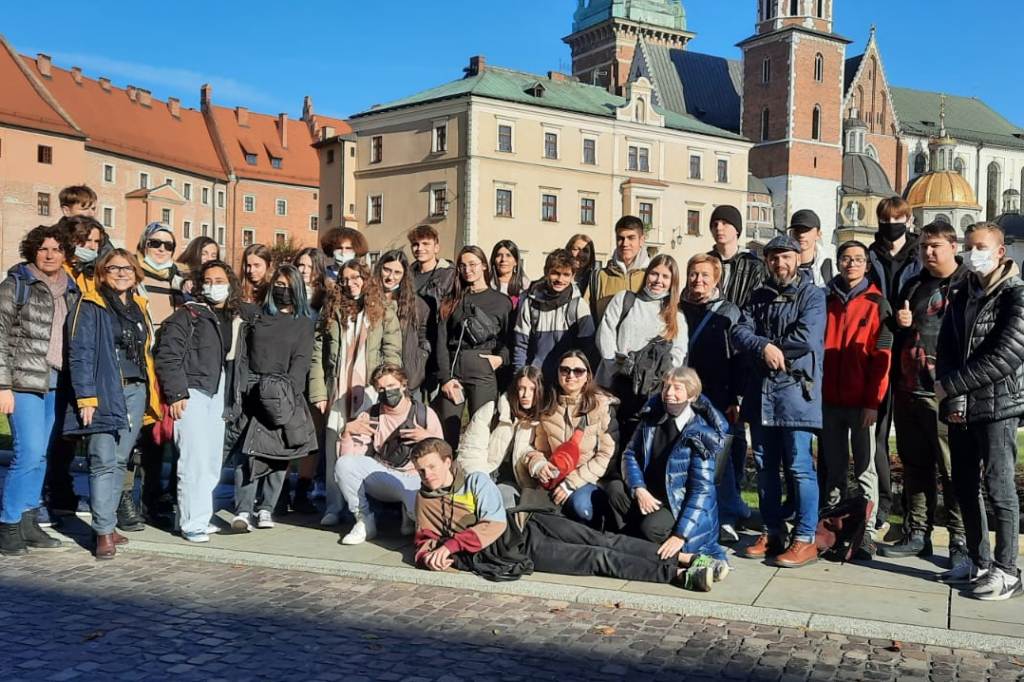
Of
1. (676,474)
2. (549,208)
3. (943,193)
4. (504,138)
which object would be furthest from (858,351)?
(943,193)

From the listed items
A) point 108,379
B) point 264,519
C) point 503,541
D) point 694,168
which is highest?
point 694,168

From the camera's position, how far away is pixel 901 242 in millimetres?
7855

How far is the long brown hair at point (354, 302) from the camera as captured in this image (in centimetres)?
829

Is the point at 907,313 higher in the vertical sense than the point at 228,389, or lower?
higher

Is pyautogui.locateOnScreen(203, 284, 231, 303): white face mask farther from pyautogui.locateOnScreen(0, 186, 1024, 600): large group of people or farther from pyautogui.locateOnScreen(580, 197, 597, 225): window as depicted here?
pyautogui.locateOnScreen(580, 197, 597, 225): window

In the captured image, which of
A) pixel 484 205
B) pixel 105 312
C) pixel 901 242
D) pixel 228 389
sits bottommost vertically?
pixel 228 389

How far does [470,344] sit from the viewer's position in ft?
27.7

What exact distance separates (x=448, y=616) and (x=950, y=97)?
113 meters

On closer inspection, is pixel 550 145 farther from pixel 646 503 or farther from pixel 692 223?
pixel 646 503

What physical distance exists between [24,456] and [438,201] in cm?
5043

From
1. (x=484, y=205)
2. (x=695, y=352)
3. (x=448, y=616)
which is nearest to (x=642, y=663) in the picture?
(x=448, y=616)

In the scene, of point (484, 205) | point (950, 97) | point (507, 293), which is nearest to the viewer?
point (507, 293)

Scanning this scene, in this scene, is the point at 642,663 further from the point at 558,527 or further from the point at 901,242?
the point at 901,242

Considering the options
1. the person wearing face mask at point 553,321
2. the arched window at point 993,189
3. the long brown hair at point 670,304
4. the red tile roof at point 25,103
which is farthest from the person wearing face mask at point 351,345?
the arched window at point 993,189
